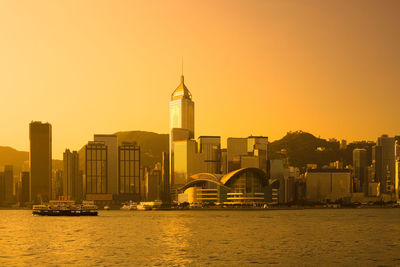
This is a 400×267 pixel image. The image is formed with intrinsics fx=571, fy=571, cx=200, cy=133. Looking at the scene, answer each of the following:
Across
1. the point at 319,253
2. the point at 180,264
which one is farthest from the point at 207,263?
the point at 319,253

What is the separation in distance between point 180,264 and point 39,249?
32.6 metres

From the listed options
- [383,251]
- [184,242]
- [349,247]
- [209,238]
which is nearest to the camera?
[383,251]

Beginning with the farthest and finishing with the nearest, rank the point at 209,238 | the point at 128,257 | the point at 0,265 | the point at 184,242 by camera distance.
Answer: the point at 209,238 → the point at 184,242 → the point at 128,257 → the point at 0,265

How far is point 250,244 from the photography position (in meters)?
104

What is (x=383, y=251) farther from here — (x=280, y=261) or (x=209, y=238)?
(x=209, y=238)

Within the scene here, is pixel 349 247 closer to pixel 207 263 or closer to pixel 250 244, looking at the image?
pixel 250 244

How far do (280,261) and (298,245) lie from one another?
2381 centimetres

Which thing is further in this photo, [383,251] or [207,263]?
[383,251]

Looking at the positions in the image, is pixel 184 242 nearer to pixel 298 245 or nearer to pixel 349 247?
pixel 298 245

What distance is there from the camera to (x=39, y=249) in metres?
97.4

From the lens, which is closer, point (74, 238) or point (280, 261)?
point (280, 261)

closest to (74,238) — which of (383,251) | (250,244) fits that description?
(250,244)

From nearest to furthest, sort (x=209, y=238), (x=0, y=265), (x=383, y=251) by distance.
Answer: (x=0, y=265), (x=383, y=251), (x=209, y=238)

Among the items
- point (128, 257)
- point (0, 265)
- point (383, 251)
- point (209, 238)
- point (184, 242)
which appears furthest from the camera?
point (209, 238)
